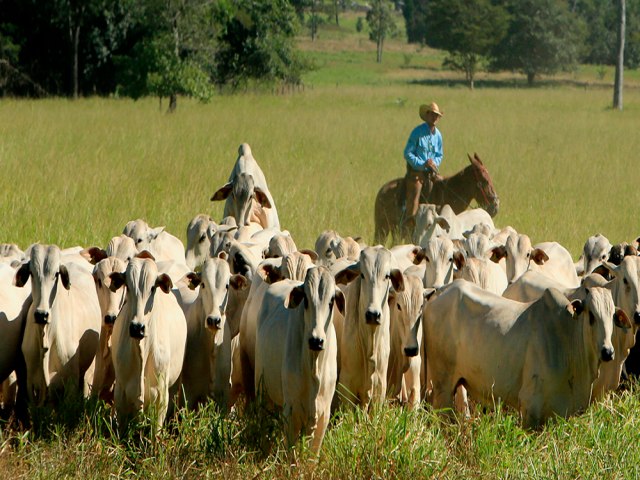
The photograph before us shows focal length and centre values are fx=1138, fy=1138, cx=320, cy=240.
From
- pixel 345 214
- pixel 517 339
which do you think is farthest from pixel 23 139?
pixel 517 339

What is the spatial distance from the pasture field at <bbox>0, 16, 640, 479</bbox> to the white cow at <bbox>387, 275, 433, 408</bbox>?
10.5 inches

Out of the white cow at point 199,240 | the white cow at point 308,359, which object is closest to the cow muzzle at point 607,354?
the white cow at point 308,359

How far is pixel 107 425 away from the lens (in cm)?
797

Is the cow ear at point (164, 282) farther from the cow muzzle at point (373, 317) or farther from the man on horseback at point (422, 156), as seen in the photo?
the man on horseback at point (422, 156)

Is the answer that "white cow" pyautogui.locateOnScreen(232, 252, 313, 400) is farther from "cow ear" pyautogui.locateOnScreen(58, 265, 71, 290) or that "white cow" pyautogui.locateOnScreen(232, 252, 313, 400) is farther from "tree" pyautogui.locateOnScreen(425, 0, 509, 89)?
"tree" pyautogui.locateOnScreen(425, 0, 509, 89)

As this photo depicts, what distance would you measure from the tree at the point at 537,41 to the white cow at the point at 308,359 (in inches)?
2464

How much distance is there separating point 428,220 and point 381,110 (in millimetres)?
23937

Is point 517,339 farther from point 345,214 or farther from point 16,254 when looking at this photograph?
point 345,214

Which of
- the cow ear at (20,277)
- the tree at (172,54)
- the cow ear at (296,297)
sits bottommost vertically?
the cow ear at (20,277)

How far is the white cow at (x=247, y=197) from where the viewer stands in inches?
543

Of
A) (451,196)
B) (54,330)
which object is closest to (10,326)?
(54,330)

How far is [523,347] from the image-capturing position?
8.51m

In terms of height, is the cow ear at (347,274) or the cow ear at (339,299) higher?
the cow ear at (347,274)

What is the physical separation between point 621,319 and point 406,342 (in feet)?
5.21
